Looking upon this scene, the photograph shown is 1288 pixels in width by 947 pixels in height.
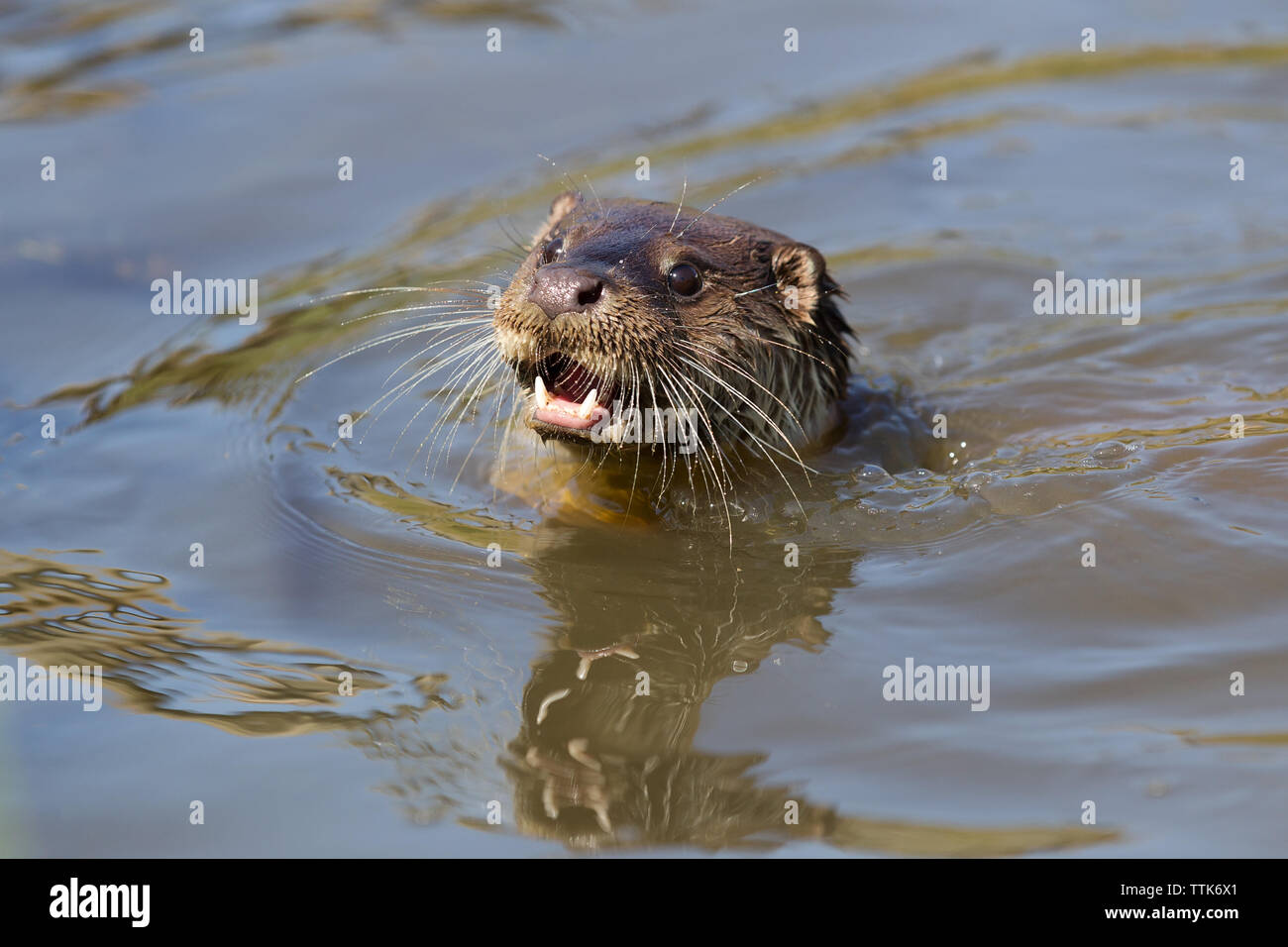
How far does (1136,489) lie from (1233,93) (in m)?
6.19

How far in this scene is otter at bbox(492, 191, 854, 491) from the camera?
565cm

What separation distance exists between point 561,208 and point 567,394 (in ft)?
5.08

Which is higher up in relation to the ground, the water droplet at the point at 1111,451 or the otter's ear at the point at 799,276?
the otter's ear at the point at 799,276

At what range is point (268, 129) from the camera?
1061 centimetres

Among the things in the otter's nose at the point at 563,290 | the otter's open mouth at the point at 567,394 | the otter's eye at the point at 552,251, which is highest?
the otter's eye at the point at 552,251

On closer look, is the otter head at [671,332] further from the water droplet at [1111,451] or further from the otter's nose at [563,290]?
the water droplet at [1111,451]

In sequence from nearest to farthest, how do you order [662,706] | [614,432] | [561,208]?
[662,706] < [614,432] < [561,208]

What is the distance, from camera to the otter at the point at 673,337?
5.65 meters

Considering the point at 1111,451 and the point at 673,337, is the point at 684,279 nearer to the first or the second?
the point at 673,337

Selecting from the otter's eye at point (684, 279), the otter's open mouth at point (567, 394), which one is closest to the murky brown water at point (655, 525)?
the otter's open mouth at point (567, 394)

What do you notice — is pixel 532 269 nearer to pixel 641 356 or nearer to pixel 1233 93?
pixel 641 356


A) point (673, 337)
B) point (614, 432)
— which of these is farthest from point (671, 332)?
point (614, 432)

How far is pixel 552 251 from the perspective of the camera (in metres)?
6.18

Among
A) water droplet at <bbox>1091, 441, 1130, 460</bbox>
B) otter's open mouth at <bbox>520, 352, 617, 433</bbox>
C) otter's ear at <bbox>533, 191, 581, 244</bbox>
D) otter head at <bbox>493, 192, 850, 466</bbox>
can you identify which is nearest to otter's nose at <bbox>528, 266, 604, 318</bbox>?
otter head at <bbox>493, 192, 850, 466</bbox>
